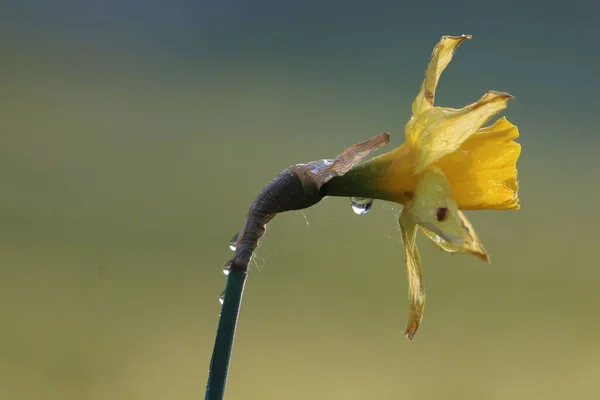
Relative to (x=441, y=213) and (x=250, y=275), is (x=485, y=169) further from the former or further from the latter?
(x=250, y=275)

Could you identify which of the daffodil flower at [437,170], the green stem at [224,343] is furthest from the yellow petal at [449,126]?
the green stem at [224,343]

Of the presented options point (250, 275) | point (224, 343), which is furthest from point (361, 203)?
point (250, 275)

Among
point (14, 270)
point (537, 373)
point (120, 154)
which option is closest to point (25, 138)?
point (120, 154)

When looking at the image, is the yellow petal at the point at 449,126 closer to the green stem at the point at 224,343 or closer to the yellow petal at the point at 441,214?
the yellow petal at the point at 441,214

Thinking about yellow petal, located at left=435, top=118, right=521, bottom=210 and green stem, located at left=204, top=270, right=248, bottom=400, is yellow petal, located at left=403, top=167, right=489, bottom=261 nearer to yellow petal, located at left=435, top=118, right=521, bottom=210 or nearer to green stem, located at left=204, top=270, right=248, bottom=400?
yellow petal, located at left=435, top=118, right=521, bottom=210

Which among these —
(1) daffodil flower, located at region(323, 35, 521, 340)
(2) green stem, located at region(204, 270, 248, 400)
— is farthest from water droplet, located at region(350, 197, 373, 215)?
(2) green stem, located at region(204, 270, 248, 400)
